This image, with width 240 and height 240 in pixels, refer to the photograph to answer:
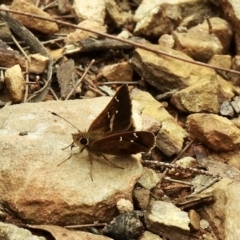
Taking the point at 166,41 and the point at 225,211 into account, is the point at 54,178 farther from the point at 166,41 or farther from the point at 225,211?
the point at 166,41

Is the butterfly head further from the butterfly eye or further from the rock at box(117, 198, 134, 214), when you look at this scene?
the rock at box(117, 198, 134, 214)

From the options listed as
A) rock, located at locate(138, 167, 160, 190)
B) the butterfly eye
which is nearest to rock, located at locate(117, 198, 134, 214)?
rock, located at locate(138, 167, 160, 190)

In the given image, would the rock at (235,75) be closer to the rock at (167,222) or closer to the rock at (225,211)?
the rock at (225,211)

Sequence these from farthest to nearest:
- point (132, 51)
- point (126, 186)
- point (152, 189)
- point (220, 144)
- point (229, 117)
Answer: point (132, 51) → point (229, 117) → point (220, 144) → point (152, 189) → point (126, 186)

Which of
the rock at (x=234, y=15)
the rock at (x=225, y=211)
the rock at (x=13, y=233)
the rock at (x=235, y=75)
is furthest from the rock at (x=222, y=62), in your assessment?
the rock at (x=13, y=233)

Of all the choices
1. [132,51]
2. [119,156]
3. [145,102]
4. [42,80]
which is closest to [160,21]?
[132,51]

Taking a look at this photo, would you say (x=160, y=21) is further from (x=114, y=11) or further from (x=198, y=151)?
(x=198, y=151)

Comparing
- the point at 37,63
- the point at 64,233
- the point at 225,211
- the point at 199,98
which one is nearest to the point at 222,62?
the point at 199,98
